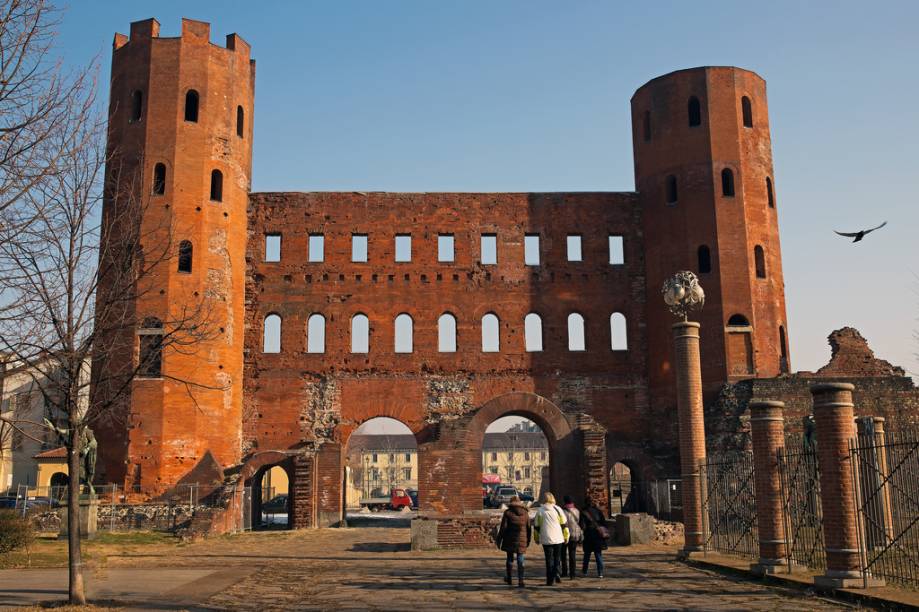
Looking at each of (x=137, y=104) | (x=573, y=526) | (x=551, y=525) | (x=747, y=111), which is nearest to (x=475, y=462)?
(x=573, y=526)

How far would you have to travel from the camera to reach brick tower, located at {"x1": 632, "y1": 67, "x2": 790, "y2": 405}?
87.2ft

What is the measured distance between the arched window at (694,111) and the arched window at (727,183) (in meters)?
1.99

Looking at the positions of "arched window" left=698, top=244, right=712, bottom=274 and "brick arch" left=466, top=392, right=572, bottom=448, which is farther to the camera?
"arched window" left=698, top=244, right=712, bottom=274

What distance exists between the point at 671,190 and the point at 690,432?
14.1 meters

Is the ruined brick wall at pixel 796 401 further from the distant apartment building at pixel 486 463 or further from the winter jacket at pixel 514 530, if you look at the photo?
the distant apartment building at pixel 486 463

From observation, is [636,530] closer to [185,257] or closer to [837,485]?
[837,485]

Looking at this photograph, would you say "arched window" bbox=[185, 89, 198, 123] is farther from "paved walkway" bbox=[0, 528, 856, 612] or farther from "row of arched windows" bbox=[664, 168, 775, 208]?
"row of arched windows" bbox=[664, 168, 775, 208]

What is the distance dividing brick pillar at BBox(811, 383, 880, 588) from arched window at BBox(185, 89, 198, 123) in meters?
21.8

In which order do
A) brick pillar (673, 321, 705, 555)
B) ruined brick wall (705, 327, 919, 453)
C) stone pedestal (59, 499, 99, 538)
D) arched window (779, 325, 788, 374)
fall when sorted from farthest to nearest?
arched window (779, 325, 788, 374) → ruined brick wall (705, 327, 919, 453) → stone pedestal (59, 499, 99, 538) → brick pillar (673, 321, 705, 555)

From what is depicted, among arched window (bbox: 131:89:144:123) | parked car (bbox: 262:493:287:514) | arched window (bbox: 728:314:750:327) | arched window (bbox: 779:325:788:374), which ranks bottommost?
parked car (bbox: 262:493:287:514)

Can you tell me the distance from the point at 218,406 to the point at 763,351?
17119 mm

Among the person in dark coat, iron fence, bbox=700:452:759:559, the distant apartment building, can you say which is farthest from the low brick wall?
the distant apartment building

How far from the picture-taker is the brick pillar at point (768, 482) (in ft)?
41.5

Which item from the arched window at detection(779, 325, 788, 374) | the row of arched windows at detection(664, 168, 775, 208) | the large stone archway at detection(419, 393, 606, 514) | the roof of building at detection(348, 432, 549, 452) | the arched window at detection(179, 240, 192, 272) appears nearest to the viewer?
the large stone archway at detection(419, 393, 606, 514)
